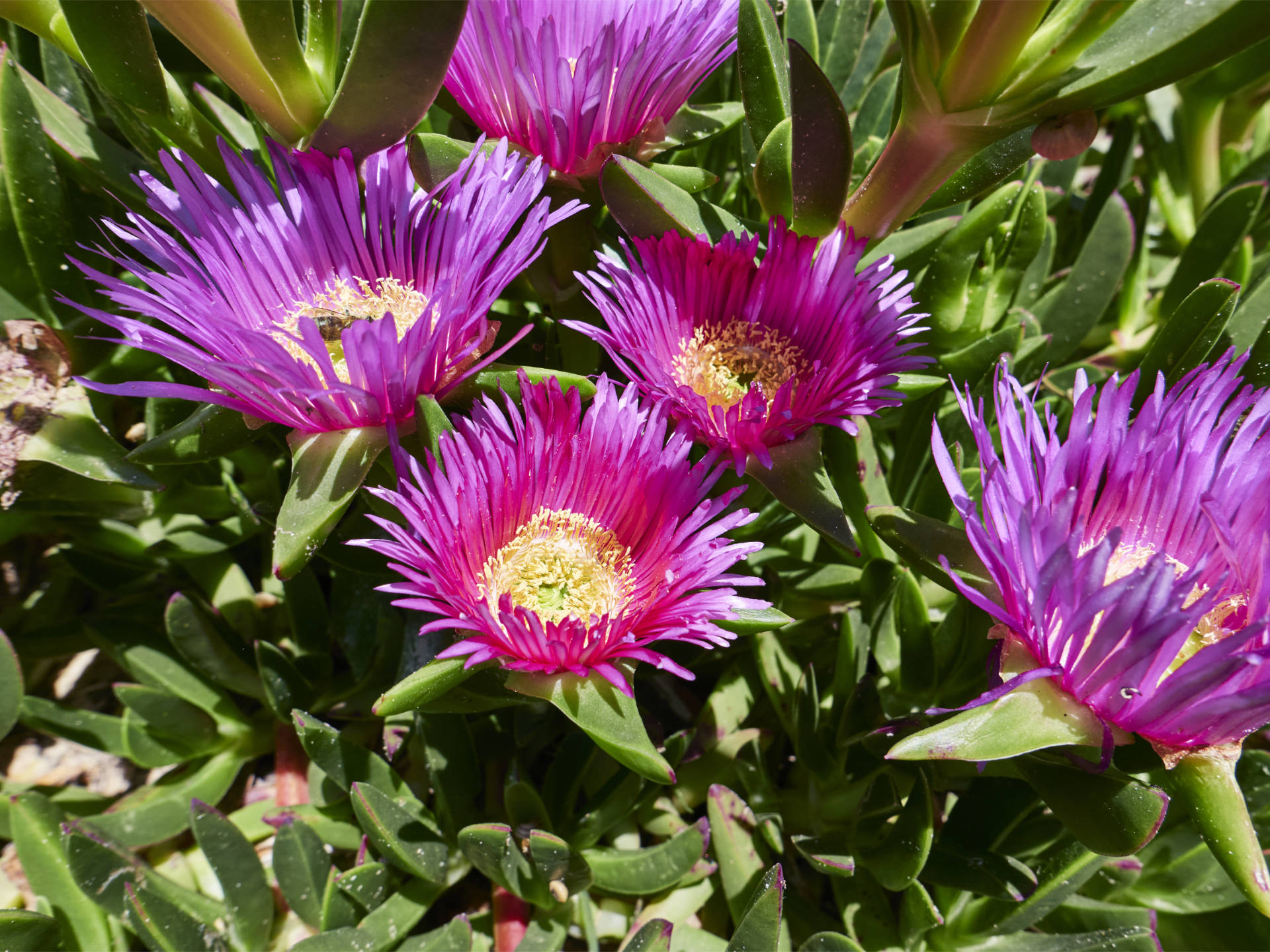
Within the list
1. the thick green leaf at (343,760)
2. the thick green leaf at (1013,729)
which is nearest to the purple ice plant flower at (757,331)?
the thick green leaf at (1013,729)

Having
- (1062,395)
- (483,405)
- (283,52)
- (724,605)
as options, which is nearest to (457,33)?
(283,52)

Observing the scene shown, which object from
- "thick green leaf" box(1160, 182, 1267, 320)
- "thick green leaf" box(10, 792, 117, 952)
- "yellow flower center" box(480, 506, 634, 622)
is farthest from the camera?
"thick green leaf" box(1160, 182, 1267, 320)

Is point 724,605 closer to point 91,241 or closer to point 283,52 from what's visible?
point 283,52

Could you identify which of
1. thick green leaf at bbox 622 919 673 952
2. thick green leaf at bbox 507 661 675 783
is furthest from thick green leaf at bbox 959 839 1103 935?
thick green leaf at bbox 507 661 675 783

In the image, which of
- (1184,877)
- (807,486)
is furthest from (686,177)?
(1184,877)

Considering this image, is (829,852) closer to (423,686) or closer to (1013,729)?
(1013,729)

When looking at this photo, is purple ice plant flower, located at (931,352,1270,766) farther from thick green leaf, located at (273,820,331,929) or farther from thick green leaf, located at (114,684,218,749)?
thick green leaf, located at (114,684,218,749)
